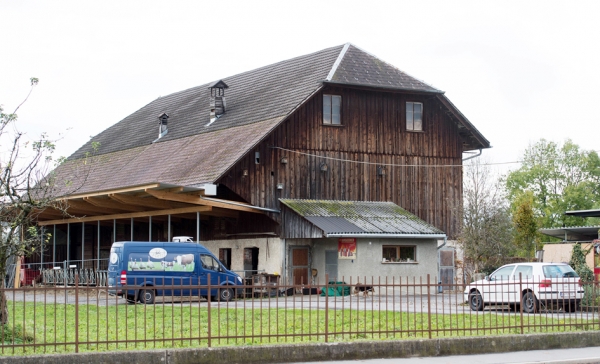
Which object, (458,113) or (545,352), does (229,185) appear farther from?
(545,352)

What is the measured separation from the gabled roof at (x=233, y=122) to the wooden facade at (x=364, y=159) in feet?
2.18

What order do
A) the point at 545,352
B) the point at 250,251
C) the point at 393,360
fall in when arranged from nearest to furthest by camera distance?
1. the point at 393,360
2. the point at 545,352
3. the point at 250,251

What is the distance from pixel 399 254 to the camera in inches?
1417

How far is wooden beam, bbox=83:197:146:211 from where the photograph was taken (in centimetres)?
3622

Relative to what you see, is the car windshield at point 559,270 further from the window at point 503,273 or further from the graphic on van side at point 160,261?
the graphic on van side at point 160,261

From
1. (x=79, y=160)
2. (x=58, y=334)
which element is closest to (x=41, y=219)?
(x=79, y=160)

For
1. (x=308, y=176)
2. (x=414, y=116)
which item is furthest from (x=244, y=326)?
(x=414, y=116)

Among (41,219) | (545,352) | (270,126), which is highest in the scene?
(270,126)

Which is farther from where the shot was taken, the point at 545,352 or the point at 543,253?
the point at 543,253

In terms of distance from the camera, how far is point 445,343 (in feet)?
54.9

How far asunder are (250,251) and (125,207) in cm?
582

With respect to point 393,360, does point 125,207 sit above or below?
above

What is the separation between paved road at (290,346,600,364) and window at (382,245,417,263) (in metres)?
18.0

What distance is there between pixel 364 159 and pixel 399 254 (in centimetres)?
514
